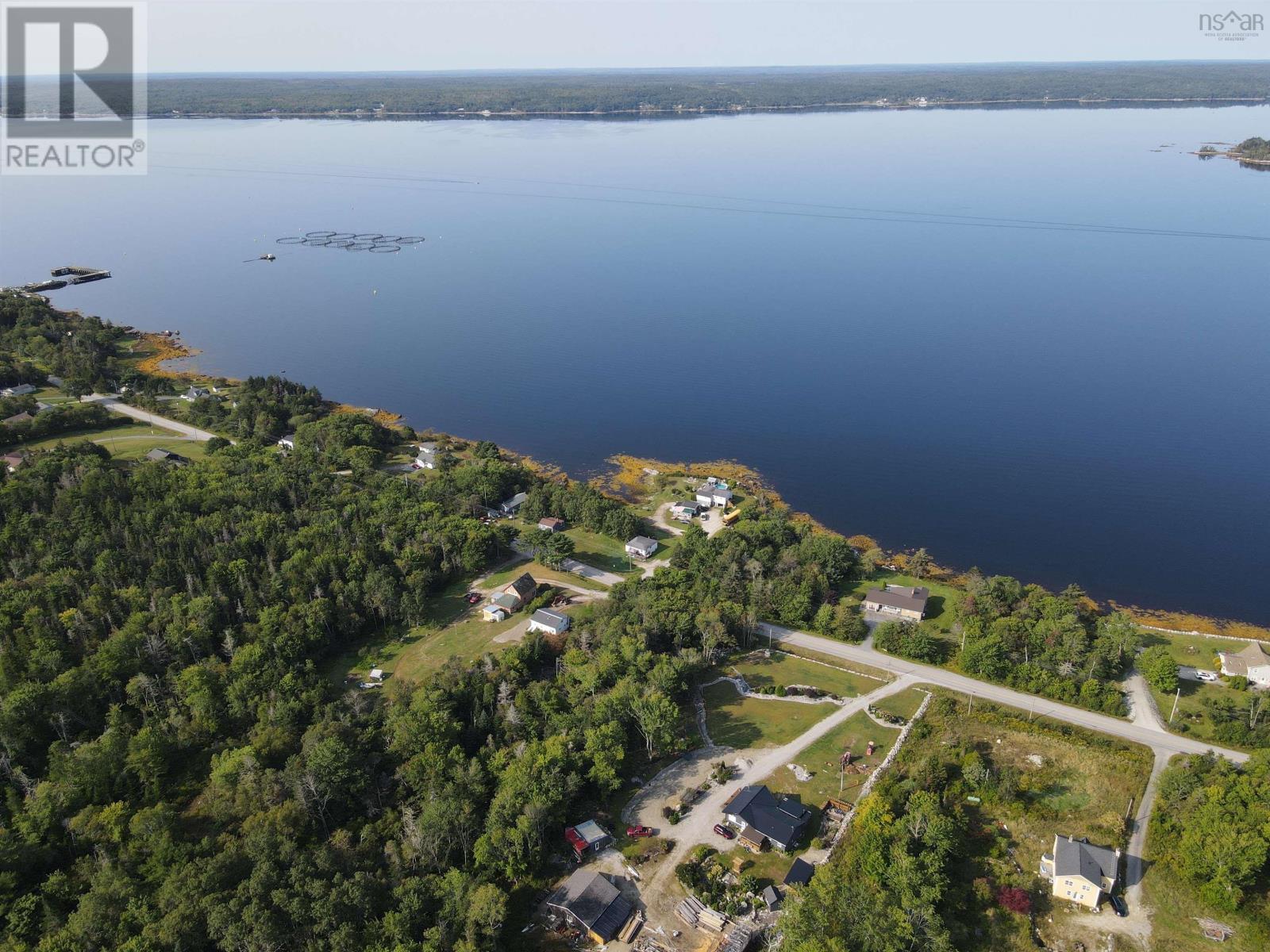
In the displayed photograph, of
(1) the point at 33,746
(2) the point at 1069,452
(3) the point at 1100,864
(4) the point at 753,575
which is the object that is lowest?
(1) the point at 33,746

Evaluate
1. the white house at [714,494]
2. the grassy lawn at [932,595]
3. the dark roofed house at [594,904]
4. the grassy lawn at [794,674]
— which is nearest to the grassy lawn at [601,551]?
the white house at [714,494]

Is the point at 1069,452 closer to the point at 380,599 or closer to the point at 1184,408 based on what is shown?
the point at 1184,408

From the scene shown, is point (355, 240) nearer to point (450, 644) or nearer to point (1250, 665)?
point (450, 644)

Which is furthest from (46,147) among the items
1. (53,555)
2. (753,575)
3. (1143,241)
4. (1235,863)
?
(1235,863)

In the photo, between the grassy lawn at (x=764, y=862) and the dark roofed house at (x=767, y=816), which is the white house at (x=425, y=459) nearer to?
the dark roofed house at (x=767, y=816)

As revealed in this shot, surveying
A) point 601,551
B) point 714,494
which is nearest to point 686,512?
point 714,494

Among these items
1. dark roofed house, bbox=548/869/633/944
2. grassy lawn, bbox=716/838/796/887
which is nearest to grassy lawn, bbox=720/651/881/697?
grassy lawn, bbox=716/838/796/887
